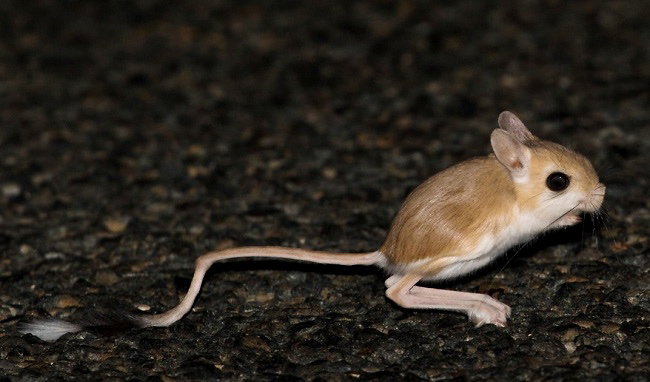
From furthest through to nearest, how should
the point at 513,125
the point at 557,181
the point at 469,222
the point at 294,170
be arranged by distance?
the point at 294,170, the point at 513,125, the point at 557,181, the point at 469,222

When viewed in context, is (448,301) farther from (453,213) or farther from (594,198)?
(594,198)

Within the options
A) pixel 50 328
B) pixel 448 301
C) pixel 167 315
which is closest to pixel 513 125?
pixel 448 301

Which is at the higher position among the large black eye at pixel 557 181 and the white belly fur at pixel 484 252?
the large black eye at pixel 557 181

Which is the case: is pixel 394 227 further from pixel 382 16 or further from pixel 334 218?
pixel 382 16

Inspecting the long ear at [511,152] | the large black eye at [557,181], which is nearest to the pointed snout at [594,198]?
the large black eye at [557,181]

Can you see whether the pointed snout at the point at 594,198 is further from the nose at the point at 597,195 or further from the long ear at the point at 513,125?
the long ear at the point at 513,125

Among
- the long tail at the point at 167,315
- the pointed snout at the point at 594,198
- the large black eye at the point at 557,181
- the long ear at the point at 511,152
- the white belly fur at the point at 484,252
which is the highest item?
the long ear at the point at 511,152
